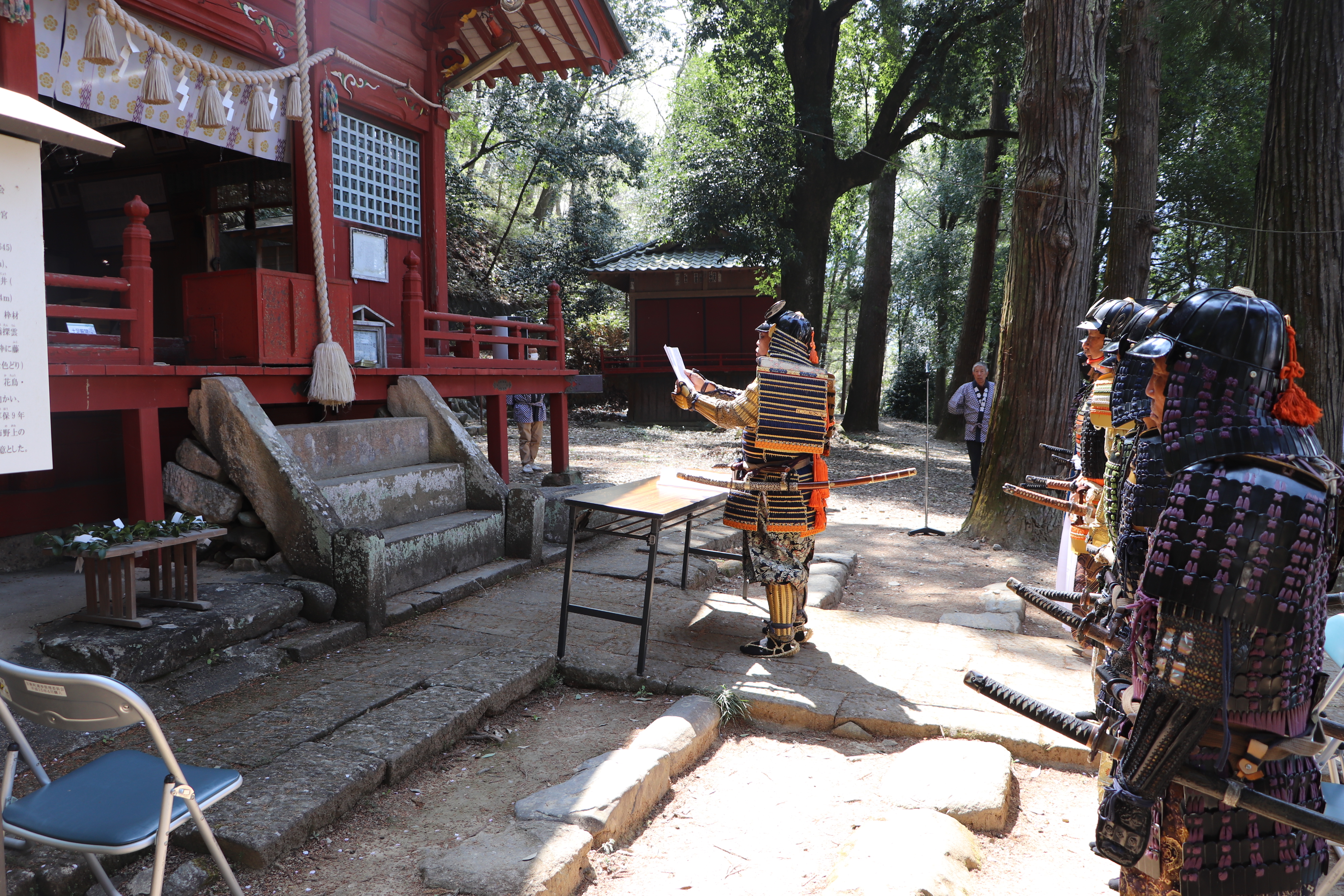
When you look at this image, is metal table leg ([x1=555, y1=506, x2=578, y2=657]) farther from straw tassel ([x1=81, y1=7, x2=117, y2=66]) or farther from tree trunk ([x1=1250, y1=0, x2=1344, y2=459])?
tree trunk ([x1=1250, y1=0, x2=1344, y2=459])

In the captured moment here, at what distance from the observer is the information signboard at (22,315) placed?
89.5 inches

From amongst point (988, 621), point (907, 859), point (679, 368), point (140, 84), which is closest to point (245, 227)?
point (140, 84)

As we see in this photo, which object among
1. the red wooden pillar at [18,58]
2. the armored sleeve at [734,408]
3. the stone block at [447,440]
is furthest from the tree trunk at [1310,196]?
the red wooden pillar at [18,58]

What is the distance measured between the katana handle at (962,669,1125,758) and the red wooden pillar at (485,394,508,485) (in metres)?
6.69

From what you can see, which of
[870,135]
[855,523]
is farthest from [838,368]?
[855,523]

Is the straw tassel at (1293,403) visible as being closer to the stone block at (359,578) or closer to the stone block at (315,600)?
the stone block at (359,578)

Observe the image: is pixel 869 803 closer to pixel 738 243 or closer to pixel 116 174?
pixel 116 174

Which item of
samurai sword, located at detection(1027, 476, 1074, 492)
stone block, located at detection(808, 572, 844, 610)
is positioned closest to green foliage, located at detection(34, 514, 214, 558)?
stone block, located at detection(808, 572, 844, 610)

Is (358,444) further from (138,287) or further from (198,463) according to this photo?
(138,287)

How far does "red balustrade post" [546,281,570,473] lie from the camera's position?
28.3 ft

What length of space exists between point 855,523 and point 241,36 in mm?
7362

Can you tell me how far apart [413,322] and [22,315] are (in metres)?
4.49

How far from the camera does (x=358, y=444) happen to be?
19.5 feet

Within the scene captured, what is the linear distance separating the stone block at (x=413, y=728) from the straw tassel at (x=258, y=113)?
4272 millimetres
